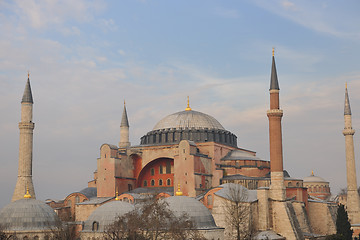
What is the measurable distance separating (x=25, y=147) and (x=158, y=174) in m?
9.17

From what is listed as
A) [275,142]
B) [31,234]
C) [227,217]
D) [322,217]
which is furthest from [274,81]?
[31,234]

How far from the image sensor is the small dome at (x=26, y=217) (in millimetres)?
26031

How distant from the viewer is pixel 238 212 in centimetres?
2894

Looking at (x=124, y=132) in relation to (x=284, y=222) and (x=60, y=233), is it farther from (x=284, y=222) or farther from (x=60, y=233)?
(x=60, y=233)

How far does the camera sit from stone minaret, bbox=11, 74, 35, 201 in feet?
108

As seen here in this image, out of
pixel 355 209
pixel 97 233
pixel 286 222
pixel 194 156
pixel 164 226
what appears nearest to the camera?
pixel 164 226

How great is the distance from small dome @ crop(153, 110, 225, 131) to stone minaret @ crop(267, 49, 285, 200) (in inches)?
343

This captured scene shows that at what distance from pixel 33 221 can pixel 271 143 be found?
1378cm

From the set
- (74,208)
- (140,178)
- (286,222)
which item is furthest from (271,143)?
(74,208)

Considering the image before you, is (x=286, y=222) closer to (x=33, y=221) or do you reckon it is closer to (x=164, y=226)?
(x=164, y=226)

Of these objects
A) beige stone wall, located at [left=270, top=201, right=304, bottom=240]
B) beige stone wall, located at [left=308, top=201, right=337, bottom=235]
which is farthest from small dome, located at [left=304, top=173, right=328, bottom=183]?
beige stone wall, located at [left=270, top=201, right=304, bottom=240]

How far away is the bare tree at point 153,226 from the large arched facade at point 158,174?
13595 millimetres

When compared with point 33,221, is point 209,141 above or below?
above

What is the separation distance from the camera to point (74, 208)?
1409 inches
